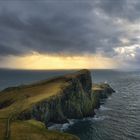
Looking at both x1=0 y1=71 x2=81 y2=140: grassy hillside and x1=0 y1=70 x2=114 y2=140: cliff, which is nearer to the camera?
x1=0 y1=71 x2=81 y2=140: grassy hillside

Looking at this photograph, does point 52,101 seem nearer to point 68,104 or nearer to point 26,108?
point 26,108

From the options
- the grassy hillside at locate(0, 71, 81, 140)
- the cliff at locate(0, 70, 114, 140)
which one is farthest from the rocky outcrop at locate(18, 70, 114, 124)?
the grassy hillside at locate(0, 71, 81, 140)

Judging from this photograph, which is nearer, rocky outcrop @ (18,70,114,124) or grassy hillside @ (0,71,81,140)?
grassy hillside @ (0,71,81,140)

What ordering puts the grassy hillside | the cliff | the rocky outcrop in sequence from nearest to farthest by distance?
the grassy hillside < the cliff < the rocky outcrop

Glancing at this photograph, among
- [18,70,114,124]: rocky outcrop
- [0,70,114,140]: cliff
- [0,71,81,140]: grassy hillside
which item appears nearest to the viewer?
[0,71,81,140]: grassy hillside

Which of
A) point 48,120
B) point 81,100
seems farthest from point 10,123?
point 81,100

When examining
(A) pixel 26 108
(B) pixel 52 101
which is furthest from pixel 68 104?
(A) pixel 26 108

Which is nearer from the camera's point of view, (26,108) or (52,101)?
(26,108)

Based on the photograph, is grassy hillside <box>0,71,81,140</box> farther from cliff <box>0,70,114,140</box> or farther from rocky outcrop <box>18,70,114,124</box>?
rocky outcrop <box>18,70,114,124</box>
